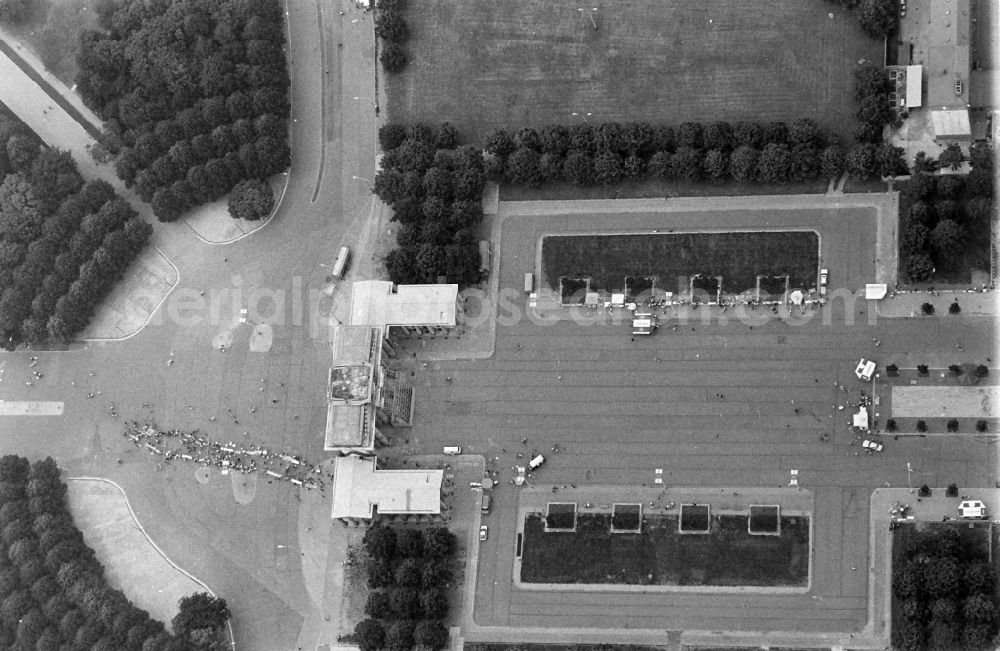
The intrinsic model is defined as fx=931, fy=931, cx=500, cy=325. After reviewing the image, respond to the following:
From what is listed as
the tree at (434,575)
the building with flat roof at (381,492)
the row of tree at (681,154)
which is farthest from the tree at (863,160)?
the tree at (434,575)

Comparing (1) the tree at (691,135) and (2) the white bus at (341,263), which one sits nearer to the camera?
(1) the tree at (691,135)

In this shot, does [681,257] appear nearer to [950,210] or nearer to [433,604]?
[950,210]

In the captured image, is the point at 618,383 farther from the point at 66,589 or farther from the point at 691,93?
the point at 66,589

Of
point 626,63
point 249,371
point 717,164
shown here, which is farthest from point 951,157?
point 249,371

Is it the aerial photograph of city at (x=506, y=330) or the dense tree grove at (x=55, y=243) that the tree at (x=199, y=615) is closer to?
the aerial photograph of city at (x=506, y=330)

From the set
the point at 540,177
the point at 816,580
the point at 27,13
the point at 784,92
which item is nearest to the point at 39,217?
the point at 27,13

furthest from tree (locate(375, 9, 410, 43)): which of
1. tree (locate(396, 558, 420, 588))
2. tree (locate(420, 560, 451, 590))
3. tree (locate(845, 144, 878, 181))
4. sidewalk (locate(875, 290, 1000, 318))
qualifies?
sidewalk (locate(875, 290, 1000, 318))

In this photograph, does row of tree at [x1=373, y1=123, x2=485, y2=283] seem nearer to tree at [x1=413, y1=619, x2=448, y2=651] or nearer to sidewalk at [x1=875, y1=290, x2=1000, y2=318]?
tree at [x1=413, y1=619, x2=448, y2=651]
